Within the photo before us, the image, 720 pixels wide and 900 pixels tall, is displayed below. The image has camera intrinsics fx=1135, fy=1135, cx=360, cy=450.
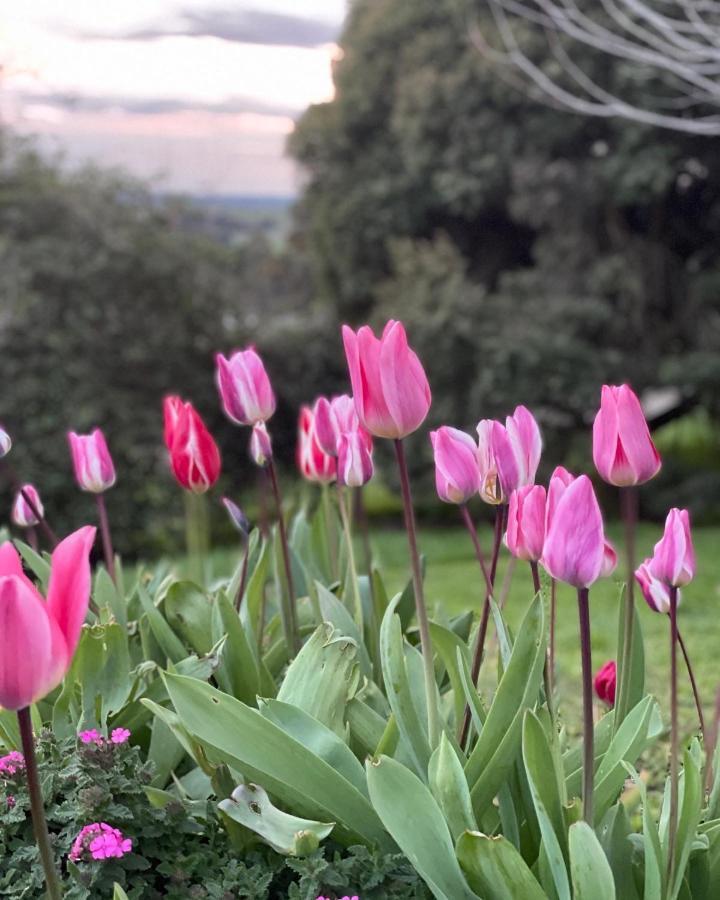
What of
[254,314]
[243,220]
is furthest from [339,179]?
[243,220]

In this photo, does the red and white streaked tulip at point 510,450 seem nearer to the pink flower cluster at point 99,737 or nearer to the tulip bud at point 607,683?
the tulip bud at point 607,683

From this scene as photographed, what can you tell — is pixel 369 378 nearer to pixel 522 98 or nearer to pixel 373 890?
pixel 373 890

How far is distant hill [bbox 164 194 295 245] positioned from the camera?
11000 mm

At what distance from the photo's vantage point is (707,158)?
32.5 feet

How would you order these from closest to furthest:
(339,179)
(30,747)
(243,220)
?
(30,747), (339,179), (243,220)

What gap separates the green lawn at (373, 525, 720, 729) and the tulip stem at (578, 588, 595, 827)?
953 mm

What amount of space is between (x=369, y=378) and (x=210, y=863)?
71 centimetres

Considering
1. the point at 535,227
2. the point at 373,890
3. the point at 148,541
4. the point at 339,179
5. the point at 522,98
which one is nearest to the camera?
the point at 373,890

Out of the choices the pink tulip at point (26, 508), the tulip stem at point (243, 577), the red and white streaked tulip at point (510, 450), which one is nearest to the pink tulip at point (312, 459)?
the tulip stem at point (243, 577)

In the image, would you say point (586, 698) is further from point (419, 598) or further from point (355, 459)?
point (355, 459)

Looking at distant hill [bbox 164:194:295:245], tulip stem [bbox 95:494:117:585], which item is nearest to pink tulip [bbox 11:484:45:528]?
tulip stem [bbox 95:494:117:585]

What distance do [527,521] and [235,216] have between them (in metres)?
12.7

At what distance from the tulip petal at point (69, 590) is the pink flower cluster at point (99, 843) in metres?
0.41

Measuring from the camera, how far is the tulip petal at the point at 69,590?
3.37 ft
